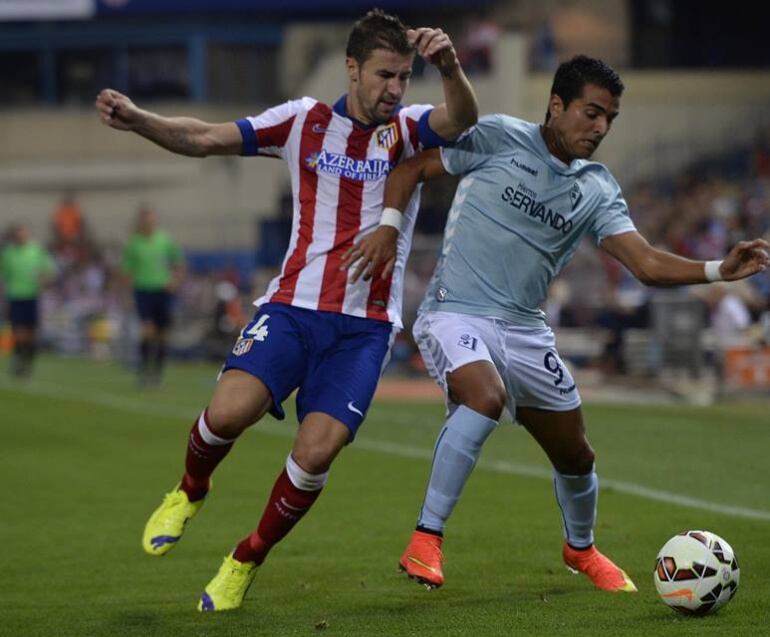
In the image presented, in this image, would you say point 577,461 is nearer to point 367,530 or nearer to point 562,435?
point 562,435

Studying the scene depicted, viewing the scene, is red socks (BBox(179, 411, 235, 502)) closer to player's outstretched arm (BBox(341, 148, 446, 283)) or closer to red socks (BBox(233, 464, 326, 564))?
→ red socks (BBox(233, 464, 326, 564))

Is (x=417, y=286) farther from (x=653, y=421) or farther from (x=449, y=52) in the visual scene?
A: (x=449, y=52)

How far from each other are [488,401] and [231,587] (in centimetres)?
137

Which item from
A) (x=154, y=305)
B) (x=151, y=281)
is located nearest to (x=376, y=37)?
(x=151, y=281)

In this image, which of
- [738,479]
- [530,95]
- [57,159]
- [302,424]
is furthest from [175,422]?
[57,159]

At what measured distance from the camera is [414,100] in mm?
31312

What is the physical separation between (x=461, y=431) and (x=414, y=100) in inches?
968

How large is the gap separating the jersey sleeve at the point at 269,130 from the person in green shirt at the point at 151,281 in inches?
556

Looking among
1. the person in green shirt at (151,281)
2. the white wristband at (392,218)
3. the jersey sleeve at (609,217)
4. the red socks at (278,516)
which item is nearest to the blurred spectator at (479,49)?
the person in green shirt at (151,281)

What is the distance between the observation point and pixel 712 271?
23.4ft

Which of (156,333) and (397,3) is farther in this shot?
(397,3)

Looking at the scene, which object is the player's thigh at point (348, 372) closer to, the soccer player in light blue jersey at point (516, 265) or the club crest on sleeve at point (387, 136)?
the soccer player in light blue jersey at point (516, 265)

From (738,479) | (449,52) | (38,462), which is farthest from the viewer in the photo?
(38,462)

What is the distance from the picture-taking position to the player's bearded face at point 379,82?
23.6 feet
